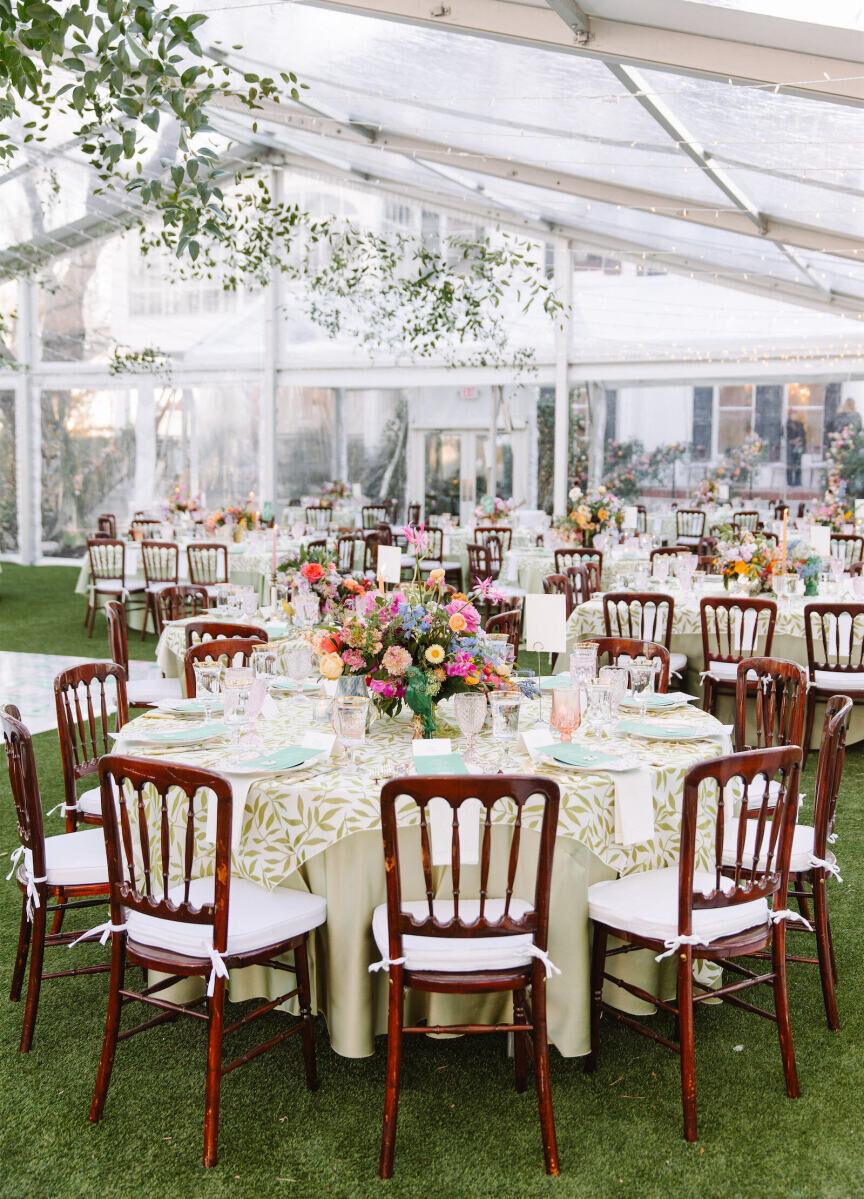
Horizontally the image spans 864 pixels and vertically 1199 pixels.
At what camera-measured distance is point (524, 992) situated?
281 cm

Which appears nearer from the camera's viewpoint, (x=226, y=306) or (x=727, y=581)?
(x=727, y=581)

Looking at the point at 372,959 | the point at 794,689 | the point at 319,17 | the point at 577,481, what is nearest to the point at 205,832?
the point at 372,959

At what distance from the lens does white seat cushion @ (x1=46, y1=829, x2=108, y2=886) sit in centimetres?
323

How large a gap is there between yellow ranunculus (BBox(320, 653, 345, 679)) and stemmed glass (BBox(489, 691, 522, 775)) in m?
0.49

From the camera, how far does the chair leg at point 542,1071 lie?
2.63 meters

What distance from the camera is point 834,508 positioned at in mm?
12242

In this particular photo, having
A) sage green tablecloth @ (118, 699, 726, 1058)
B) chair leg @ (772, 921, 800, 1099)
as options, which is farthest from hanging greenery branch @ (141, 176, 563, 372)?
chair leg @ (772, 921, 800, 1099)

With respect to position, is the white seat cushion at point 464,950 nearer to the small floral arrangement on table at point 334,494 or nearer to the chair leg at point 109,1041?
the chair leg at point 109,1041

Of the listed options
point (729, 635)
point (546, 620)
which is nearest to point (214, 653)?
point (546, 620)

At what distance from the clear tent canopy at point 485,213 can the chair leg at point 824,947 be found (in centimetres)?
357

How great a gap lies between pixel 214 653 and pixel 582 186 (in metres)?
7.48

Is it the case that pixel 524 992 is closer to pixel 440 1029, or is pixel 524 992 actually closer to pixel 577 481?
pixel 440 1029

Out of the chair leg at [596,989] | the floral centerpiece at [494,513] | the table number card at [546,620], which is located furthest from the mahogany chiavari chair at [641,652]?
the floral centerpiece at [494,513]

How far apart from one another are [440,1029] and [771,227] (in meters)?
8.53
